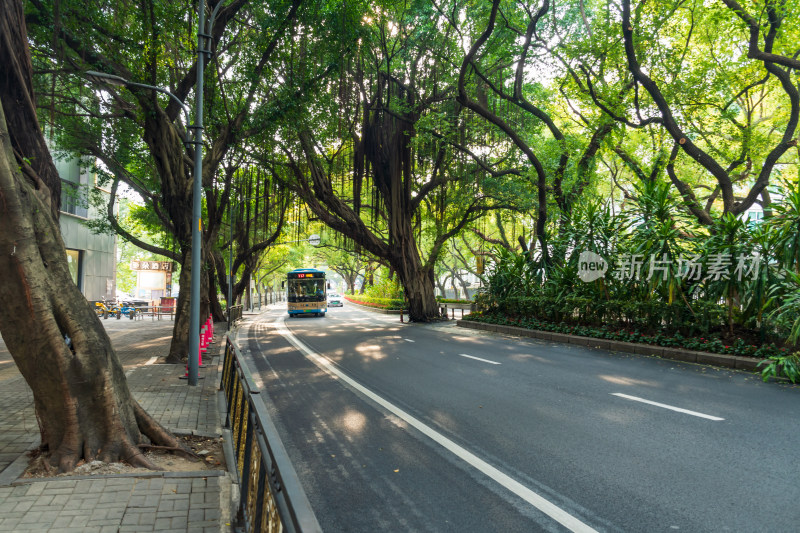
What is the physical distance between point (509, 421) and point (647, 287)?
9.13m

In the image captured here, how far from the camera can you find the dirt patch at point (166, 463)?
4500mm

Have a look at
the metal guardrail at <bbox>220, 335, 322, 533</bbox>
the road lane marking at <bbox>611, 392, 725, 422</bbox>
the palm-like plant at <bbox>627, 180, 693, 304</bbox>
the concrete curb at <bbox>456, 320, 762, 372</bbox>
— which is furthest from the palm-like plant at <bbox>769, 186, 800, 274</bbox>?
the metal guardrail at <bbox>220, 335, 322, 533</bbox>

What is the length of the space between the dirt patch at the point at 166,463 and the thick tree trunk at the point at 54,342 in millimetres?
94

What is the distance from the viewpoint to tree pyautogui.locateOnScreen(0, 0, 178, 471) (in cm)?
436

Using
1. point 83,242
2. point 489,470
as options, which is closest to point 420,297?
point 83,242

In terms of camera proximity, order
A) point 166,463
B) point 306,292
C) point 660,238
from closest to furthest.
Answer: point 166,463 < point 660,238 < point 306,292

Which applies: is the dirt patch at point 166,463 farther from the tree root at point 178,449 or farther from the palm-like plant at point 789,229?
the palm-like plant at point 789,229

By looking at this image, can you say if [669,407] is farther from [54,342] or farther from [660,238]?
[54,342]

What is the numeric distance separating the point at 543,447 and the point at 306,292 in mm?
31690

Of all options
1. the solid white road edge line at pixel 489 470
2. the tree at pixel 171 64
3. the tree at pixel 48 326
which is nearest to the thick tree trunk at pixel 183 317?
the tree at pixel 171 64

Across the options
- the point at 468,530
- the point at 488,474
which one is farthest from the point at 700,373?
the point at 468,530

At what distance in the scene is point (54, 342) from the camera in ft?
14.8

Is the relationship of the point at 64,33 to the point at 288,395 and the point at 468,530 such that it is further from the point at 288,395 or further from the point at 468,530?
the point at 468,530

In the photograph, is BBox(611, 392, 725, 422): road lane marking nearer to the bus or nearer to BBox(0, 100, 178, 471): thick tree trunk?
BBox(0, 100, 178, 471): thick tree trunk
